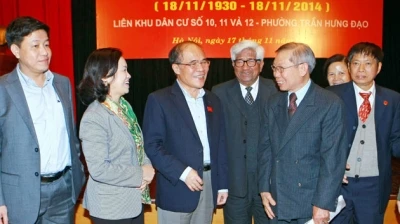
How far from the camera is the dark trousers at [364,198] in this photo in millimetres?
2621

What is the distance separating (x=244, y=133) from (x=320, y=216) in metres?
0.84

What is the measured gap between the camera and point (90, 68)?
221 cm

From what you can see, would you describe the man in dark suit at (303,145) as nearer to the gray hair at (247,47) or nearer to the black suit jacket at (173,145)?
the black suit jacket at (173,145)

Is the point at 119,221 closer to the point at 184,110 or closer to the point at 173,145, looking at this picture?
the point at 173,145

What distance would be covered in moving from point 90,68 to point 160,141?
0.56 m

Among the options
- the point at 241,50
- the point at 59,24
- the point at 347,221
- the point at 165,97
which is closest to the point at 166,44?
the point at 59,24

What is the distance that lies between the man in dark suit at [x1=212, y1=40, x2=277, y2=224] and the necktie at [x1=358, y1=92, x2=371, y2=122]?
2.01 ft

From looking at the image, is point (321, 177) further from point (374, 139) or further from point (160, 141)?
point (160, 141)

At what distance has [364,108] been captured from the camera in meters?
2.64

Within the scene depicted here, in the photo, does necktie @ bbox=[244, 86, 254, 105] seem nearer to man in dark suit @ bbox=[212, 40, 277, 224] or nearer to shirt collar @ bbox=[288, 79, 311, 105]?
man in dark suit @ bbox=[212, 40, 277, 224]

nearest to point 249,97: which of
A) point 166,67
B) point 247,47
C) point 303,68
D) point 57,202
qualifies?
point 247,47

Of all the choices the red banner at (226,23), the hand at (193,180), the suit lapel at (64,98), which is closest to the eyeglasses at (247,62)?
the hand at (193,180)

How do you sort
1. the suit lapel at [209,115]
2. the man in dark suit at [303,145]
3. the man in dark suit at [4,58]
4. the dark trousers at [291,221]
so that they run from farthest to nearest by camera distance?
the man in dark suit at [4,58]
the suit lapel at [209,115]
the dark trousers at [291,221]
the man in dark suit at [303,145]

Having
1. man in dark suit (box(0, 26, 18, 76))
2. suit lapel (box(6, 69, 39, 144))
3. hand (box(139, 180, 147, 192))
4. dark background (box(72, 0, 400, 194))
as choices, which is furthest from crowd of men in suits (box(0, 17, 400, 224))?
dark background (box(72, 0, 400, 194))
